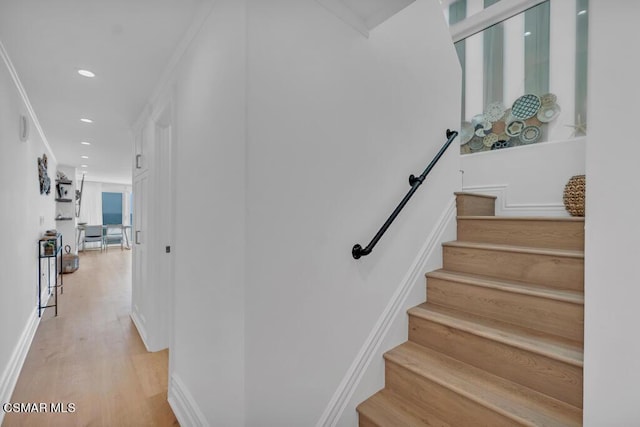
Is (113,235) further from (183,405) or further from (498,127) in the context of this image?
(498,127)

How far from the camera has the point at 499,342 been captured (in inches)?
53.3

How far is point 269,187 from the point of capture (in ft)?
3.72

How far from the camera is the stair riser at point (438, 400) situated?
1176 mm

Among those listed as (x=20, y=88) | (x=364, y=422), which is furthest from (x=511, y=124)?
(x=20, y=88)

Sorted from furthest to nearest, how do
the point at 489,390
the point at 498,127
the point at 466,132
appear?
the point at 466,132 < the point at 498,127 < the point at 489,390

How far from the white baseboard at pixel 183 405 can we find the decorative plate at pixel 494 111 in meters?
3.69

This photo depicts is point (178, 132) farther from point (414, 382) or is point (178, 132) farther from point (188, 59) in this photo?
point (414, 382)

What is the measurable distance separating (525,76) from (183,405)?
4.11m

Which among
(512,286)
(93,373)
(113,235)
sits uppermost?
(512,286)

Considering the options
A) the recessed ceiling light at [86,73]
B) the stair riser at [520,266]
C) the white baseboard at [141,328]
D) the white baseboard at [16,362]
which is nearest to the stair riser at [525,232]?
the stair riser at [520,266]

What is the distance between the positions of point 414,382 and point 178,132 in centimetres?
201

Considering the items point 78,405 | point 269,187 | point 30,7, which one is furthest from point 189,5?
point 78,405

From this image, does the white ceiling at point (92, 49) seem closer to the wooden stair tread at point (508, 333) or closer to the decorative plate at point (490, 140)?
the wooden stair tread at point (508, 333)

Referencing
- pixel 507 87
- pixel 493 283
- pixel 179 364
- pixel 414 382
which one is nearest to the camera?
pixel 414 382
